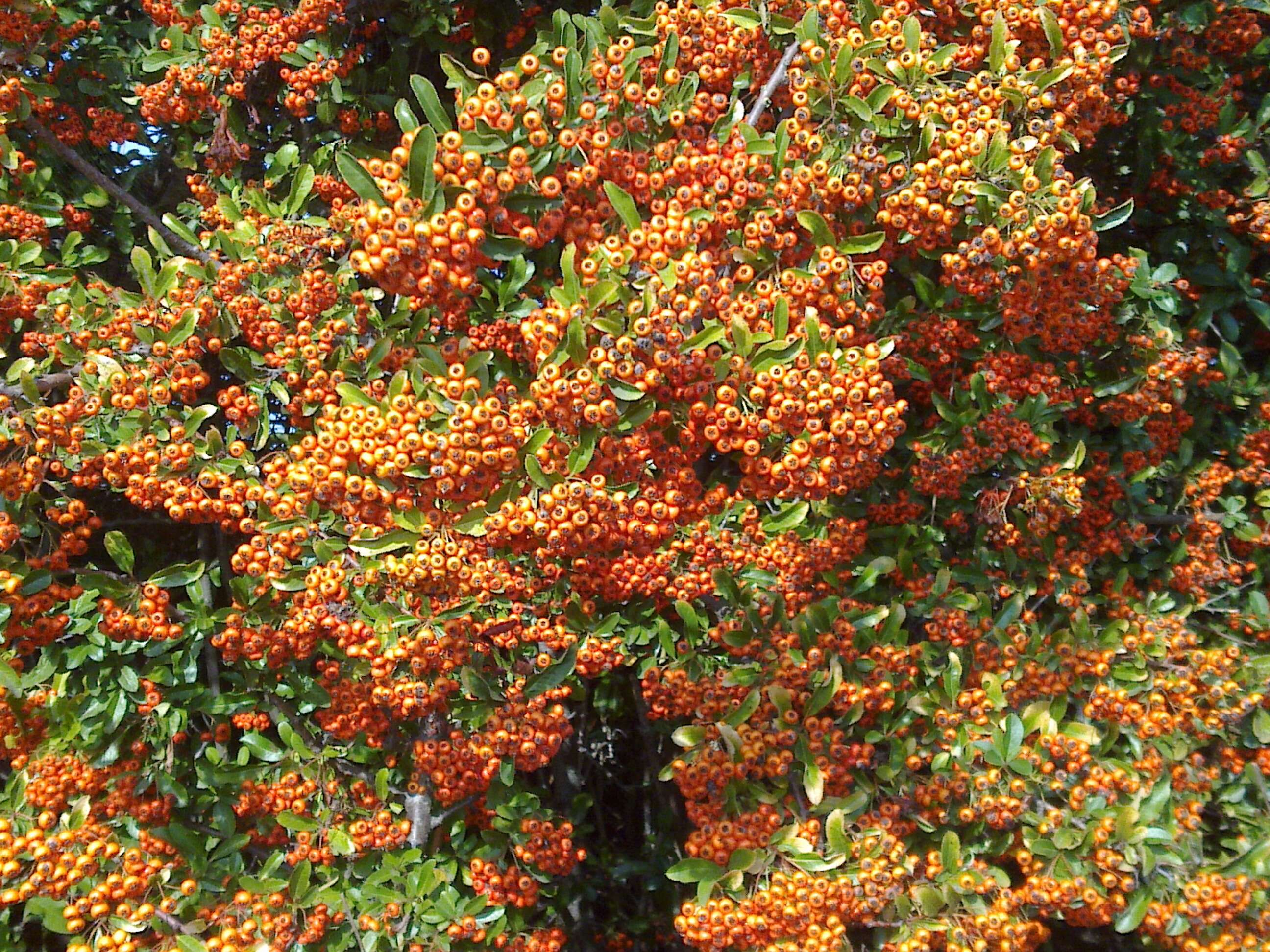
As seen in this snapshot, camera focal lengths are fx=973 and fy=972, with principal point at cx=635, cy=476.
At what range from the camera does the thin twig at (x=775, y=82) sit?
2893 millimetres

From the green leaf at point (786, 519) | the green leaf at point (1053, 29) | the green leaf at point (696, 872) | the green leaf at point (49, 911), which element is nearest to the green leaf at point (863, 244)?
the green leaf at point (1053, 29)

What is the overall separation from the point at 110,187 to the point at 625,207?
2550mm

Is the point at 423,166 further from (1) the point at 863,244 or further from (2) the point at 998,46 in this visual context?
(2) the point at 998,46

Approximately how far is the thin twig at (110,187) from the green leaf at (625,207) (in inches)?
70.7

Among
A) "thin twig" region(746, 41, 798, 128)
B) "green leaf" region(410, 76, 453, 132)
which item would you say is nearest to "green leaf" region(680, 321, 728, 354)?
"thin twig" region(746, 41, 798, 128)

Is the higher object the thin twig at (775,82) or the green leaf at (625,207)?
the thin twig at (775,82)

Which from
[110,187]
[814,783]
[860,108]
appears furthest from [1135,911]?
[110,187]

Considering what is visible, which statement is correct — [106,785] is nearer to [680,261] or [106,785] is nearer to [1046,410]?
[680,261]

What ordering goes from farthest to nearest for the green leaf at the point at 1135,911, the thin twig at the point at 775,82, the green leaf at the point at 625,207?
the green leaf at the point at 1135,911, the thin twig at the point at 775,82, the green leaf at the point at 625,207

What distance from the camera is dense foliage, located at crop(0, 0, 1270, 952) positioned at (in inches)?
103

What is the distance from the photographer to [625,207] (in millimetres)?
2650

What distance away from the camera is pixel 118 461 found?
9.74 ft

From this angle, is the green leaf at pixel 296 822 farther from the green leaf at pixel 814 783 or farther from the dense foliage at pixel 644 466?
the green leaf at pixel 814 783

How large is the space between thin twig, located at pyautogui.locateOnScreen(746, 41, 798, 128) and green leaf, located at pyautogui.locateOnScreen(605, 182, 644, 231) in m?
0.49
